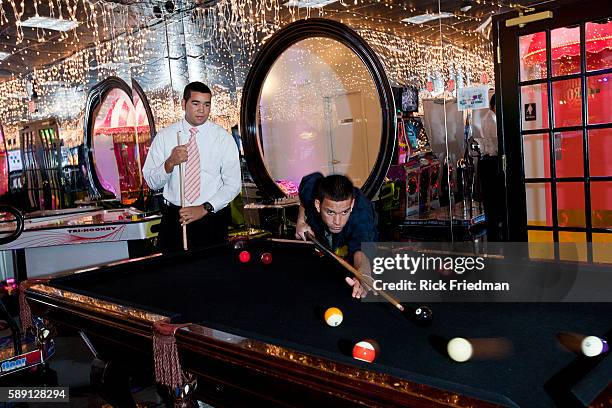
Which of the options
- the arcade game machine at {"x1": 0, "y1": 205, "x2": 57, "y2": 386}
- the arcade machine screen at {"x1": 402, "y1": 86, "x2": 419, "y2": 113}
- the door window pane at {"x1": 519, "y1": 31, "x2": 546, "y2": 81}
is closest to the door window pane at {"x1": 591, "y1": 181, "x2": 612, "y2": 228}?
the door window pane at {"x1": 519, "y1": 31, "x2": 546, "y2": 81}

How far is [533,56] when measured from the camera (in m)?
4.07

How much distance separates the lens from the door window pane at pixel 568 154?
4051 millimetres

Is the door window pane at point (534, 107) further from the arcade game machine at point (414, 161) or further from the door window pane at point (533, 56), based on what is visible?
the arcade game machine at point (414, 161)

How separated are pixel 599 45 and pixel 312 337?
11.4ft

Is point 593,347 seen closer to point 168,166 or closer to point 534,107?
point 168,166

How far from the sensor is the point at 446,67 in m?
4.27

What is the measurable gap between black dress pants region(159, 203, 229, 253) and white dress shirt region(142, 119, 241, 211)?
0.09 m

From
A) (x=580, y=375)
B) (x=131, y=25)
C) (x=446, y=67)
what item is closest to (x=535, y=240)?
(x=446, y=67)

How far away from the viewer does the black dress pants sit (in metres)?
3.68

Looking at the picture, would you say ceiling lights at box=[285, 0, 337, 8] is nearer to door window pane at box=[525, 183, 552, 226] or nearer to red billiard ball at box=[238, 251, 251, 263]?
door window pane at box=[525, 183, 552, 226]

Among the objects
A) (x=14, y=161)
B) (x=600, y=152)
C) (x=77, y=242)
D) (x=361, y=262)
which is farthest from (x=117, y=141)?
(x=361, y=262)

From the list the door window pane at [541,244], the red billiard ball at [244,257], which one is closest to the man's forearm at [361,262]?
the red billiard ball at [244,257]

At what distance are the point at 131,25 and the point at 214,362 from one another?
6532 millimetres

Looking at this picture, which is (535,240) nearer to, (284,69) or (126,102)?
(284,69)
